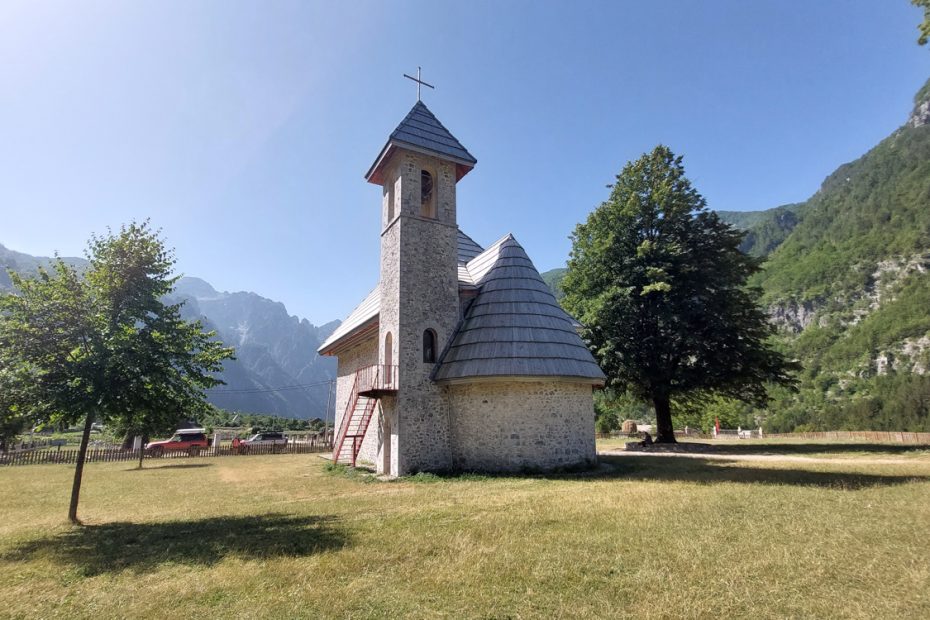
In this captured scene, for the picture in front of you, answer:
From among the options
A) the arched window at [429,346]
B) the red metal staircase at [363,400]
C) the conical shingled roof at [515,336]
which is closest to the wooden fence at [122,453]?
the red metal staircase at [363,400]

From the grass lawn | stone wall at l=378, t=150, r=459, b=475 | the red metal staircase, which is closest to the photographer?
the grass lawn

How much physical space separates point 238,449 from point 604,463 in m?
23.3

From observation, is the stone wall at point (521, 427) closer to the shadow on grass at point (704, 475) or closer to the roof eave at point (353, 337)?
the shadow on grass at point (704, 475)

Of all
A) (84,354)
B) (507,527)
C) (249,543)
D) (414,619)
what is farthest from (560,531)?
(84,354)

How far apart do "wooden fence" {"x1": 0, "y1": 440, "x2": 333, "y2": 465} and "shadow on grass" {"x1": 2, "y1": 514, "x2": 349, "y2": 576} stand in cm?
2195

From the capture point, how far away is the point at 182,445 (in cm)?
3117

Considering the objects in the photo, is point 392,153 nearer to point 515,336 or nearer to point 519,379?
point 515,336

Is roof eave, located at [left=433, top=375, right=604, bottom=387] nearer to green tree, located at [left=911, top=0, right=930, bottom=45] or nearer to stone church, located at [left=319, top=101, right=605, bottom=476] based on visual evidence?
stone church, located at [left=319, top=101, right=605, bottom=476]

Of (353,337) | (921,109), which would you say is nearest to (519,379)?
(353,337)

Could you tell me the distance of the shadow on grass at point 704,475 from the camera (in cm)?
1030

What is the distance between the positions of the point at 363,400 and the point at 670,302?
14846 mm

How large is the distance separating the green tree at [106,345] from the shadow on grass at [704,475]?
6.98 meters

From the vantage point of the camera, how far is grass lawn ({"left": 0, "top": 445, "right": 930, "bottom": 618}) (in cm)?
425

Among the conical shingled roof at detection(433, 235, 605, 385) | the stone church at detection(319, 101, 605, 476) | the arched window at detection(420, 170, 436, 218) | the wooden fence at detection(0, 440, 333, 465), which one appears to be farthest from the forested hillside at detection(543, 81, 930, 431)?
the wooden fence at detection(0, 440, 333, 465)
